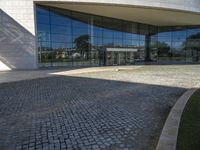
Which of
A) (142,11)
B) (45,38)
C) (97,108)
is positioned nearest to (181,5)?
(142,11)

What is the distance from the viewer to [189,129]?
468cm

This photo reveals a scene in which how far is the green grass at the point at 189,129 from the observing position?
154 inches

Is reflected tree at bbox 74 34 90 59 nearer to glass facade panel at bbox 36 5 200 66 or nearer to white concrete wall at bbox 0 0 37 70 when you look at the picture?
glass facade panel at bbox 36 5 200 66

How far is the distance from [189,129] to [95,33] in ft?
89.6

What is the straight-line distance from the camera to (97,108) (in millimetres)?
7023

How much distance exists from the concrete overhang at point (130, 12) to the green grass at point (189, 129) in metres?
20.7

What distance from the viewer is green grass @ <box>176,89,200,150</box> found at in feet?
12.8

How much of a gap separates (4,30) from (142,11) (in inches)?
684

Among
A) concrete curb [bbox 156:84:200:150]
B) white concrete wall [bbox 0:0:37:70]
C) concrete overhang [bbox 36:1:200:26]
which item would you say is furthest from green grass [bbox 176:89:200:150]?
concrete overhang [bbox 36:1:200:26]

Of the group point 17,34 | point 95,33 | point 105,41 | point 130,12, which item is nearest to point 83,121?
point 17,34

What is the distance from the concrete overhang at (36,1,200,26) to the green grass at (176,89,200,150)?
67.8ft

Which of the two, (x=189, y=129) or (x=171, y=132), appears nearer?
(x=171, y=132)

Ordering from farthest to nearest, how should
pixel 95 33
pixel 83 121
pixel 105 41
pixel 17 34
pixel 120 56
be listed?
1. pixel 120 56
2. pixel 105 41
3. pixel 95 33
4. pixel 17 34
5. pixel 83 121

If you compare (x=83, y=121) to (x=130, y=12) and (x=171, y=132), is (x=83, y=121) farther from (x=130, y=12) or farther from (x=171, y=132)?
(x=130, y=12)
